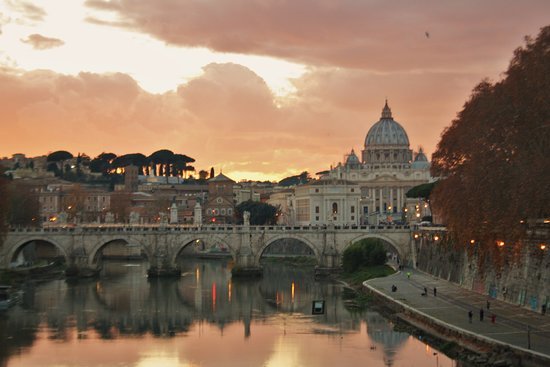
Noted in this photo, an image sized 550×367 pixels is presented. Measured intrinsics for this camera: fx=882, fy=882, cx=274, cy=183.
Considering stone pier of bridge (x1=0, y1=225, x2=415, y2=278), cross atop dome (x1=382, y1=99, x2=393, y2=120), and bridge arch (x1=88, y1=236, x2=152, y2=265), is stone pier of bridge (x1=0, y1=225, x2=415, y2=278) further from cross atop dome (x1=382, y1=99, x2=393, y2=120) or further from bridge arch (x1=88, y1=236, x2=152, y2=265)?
cross atop dome (x1=382, y1=99, x2=393, y2=120)

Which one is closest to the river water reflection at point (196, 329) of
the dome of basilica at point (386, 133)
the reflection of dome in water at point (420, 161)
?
the reflection of dome in water at point (420, 161)

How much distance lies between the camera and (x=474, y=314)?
40.2 meters

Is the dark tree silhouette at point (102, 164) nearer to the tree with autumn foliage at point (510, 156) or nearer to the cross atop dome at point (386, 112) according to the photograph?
the cross atop dome at point (386, 112)

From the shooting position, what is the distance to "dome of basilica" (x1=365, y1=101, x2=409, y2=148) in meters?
185

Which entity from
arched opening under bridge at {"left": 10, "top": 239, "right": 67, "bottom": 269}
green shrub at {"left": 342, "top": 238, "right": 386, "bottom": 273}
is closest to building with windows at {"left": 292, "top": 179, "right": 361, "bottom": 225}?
arched opening under bridge at {"left": 10, "top": 239, "right": 67, "bottom": 269}

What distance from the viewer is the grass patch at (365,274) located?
212 ft

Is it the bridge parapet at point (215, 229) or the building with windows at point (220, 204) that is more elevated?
the building with windows at point (220, 204)

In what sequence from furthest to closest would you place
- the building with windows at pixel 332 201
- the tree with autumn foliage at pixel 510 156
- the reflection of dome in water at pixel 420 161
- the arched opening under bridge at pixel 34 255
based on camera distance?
the reflection of dome in water at pixel 420 161, the building with windows at pixel 332 201, the arched opening under bridge at pixel 34 255, the tree with autumn foliage at pixel 510 156

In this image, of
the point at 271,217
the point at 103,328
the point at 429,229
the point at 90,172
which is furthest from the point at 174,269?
the point at 90,172

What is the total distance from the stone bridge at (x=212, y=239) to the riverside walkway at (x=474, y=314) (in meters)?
17.0

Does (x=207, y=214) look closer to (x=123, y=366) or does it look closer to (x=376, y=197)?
(x=376, y=197)

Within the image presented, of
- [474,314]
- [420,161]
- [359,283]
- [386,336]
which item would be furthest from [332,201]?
[474,314]

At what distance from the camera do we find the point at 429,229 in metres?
66.7

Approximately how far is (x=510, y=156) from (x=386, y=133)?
149467 millimetres
